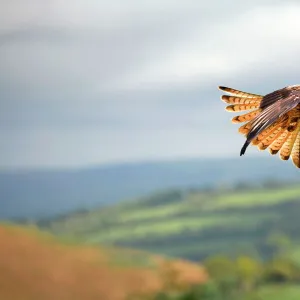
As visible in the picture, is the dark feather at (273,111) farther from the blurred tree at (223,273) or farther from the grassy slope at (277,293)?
the blurred tree at (223,273)

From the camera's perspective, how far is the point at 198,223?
15.7ft

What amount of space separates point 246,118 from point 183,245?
3.06m

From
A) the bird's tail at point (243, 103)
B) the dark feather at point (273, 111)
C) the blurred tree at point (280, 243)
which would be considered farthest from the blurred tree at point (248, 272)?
the dark feather at point (273, 111)

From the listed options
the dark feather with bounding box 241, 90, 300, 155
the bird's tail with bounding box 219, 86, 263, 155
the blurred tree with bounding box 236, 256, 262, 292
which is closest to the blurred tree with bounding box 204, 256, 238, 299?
the blurred tree with bounding box 236, 256, 262, 292

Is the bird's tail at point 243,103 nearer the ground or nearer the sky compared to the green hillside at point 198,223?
nearer the sky

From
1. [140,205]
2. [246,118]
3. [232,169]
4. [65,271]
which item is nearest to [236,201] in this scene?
[232,169]

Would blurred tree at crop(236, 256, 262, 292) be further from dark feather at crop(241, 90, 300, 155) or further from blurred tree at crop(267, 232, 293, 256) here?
dark feather at crop(241, 90, 300, 155)

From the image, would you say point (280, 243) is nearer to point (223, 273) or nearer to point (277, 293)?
point (223, 273)

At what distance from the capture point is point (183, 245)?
465 cm

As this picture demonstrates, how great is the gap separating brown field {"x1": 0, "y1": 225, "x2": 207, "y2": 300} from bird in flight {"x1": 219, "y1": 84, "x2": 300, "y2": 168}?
9.29 ft

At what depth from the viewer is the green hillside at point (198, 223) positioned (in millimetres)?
4715

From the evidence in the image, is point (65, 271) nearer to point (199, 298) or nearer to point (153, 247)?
point (153, 247)

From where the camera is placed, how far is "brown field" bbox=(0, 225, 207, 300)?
4508 millimetres

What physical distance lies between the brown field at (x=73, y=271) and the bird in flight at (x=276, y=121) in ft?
9.29
